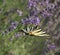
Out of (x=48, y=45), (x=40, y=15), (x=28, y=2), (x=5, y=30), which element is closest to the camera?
(x=5, y=30)

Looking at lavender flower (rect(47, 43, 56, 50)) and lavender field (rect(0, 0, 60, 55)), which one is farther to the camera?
lavender flower (rect(47, 43, 56, 50))

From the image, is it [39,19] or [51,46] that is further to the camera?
[51,46]

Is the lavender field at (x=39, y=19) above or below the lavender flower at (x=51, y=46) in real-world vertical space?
above

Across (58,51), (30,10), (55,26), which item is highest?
(30,10)

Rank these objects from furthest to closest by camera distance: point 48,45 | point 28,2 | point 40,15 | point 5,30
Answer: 1. point 48,45
2. point 40,15
3. point 28,2
4. point 5,30

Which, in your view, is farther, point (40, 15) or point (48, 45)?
point (48, 45)

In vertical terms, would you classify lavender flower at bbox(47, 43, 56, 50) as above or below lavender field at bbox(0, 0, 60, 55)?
below

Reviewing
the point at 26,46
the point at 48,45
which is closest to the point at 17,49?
the point at 26,46

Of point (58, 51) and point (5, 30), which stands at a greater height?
point (5, 30)

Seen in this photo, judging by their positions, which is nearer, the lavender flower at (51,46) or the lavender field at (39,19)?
the lavender field at (39,19)

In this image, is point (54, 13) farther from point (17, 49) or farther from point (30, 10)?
point (17, 49)

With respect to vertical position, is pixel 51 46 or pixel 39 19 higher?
pixel 39 19
